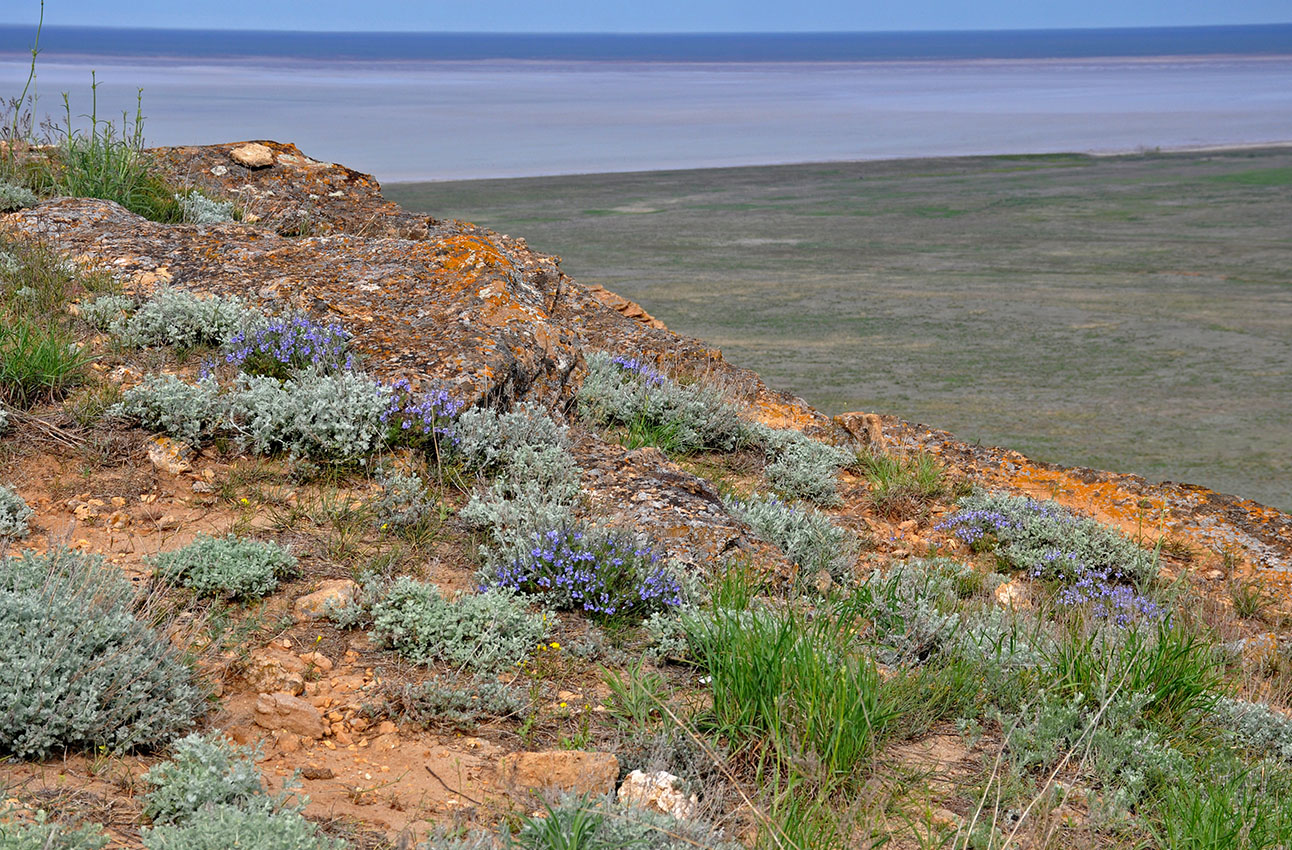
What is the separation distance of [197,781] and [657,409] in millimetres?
3965

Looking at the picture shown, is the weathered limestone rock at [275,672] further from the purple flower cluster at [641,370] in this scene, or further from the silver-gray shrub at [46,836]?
the purple flower cluster at [641,370]

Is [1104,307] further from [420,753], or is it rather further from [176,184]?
[420,753]

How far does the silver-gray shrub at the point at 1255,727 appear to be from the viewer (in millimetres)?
3477

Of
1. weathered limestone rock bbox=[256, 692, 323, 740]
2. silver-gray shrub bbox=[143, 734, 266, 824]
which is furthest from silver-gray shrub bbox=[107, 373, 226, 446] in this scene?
silver-gray shrub bbox=[143, 734, 266, 824]

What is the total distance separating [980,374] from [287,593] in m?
11.5

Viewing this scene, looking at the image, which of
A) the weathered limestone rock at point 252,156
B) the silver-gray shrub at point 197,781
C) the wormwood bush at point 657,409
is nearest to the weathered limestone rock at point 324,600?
the silver-gray shrub at point 197,781

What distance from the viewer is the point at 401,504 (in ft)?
13.7

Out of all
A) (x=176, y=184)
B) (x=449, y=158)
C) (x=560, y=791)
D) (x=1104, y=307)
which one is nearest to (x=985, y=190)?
(x=1104, y=307)

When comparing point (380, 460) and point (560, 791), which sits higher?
point (380, 460)

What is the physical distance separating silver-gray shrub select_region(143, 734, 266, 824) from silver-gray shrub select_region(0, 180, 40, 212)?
5129 mm

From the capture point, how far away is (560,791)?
2.58 meters

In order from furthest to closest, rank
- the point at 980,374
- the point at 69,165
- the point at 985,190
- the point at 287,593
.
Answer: the point at 985,190, the point at 980,374, the point at 69,165, the point at 287,593

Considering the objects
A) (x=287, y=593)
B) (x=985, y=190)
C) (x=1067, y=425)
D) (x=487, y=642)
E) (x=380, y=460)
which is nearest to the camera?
(x=487, y=642)

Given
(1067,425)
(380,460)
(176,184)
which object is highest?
(176,184)
